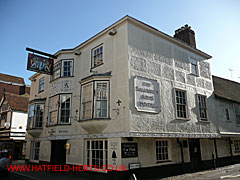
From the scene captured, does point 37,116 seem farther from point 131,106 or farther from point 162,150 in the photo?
point 162,150

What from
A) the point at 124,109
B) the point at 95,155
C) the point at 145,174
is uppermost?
the point at 124,109

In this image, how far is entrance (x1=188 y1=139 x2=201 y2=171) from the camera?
14195 millimetres

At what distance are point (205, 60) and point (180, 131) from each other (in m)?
7.97

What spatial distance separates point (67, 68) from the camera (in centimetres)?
1538

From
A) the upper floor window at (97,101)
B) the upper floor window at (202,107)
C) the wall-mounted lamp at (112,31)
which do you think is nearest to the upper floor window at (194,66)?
the upper floor window at (202,107)

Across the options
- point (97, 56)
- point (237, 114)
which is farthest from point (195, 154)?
point (97, 56)

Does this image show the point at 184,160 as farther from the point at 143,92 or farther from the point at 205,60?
the point at 205,60

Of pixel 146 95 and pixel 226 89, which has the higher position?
pixel 226 89

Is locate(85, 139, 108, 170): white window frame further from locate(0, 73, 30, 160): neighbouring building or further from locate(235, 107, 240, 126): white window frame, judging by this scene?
locate(0, 73, 30, 160): neighbouring building

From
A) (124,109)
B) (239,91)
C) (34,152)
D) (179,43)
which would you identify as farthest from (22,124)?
(239,91)

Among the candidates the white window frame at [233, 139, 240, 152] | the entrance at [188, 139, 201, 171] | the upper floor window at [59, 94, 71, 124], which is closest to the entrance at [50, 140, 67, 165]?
the upper floor window at [59, 94, 71, 124]

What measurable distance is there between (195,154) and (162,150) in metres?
3.72

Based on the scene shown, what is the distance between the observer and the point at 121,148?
401 inches

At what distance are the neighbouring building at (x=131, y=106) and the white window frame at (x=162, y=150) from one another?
0.06m
